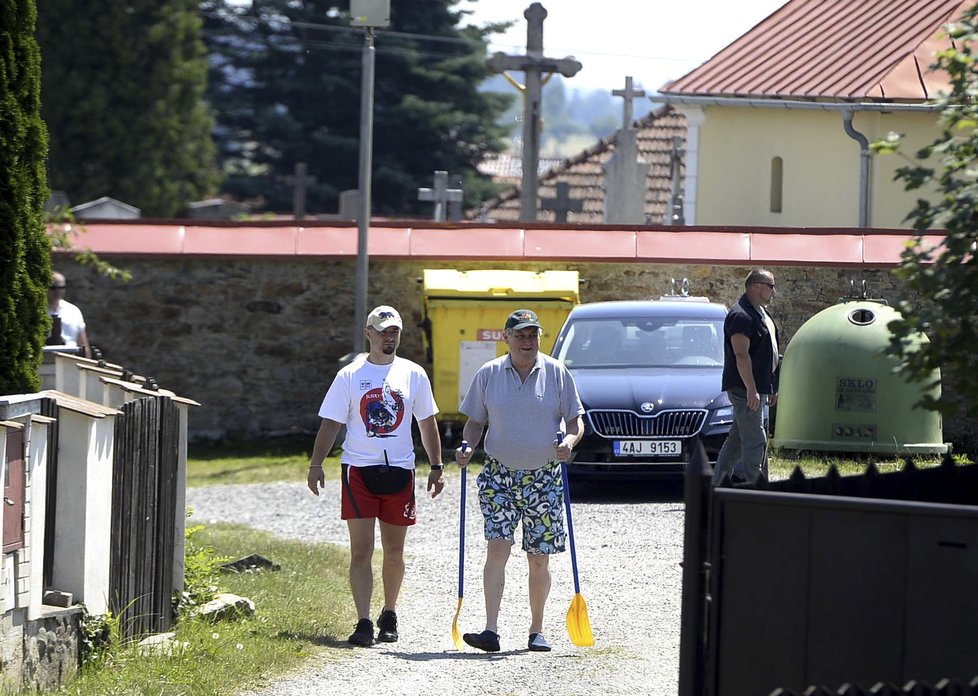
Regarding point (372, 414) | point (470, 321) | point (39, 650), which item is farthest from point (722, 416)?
point (39, 650)

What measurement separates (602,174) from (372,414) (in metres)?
29.2

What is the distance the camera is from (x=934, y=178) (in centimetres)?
449

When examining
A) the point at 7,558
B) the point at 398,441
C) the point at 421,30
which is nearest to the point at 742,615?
the point at 7,558

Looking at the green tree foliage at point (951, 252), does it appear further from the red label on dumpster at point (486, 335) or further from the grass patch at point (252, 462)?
the red label on dumpster at point (486, 335)

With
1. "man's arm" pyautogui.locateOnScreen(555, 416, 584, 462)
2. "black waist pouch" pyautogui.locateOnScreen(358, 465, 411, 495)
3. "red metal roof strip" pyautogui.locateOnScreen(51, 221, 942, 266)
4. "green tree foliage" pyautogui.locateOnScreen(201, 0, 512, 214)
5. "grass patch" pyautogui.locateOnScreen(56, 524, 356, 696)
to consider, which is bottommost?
"grass patch" pyautogui.locateOnScreen(56, 524, 356, 696)

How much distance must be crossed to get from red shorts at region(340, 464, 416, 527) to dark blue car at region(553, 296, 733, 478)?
4366 mm

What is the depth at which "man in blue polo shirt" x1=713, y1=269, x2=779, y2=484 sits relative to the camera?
11.1 m

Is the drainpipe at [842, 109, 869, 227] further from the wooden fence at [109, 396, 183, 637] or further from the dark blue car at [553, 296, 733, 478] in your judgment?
the wooden fence at [109, 396, 183, 637]

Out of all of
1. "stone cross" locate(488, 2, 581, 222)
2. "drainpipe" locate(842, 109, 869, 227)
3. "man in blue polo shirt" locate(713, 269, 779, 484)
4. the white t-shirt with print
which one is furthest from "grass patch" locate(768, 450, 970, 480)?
"stone cross" locate(488, 2, 581, 222)

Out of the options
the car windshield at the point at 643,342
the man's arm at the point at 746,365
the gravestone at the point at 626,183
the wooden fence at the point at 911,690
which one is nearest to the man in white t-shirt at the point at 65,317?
the car windshield at the point at 643,342

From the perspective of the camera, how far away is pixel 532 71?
21234 millimetres

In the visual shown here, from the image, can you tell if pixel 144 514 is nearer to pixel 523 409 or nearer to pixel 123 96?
pixel 523 409

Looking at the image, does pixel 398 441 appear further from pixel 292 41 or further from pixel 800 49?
pixel 292 41

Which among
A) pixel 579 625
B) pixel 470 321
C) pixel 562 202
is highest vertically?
pixel 562 202
